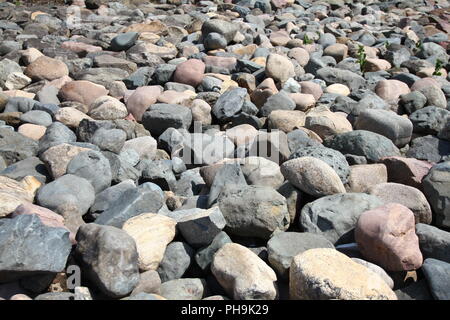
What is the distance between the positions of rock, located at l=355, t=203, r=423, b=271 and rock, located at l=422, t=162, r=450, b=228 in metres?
0.46

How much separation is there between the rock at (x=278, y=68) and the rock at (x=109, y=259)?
296cm

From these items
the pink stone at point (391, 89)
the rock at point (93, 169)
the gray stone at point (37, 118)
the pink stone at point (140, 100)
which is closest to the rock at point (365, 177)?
the rock at point (93, 169)

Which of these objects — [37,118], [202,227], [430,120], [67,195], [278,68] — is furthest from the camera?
[278,68]

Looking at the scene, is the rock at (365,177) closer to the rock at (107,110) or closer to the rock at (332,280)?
the rock at (332,280)

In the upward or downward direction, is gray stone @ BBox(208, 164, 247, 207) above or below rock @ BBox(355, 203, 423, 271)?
below

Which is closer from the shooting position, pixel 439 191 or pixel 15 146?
pixel 439 191

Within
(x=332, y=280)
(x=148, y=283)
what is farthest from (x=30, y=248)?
(x=332, y=280)

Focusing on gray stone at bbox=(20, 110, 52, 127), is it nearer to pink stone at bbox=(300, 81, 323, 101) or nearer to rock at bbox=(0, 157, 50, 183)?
rock at bbox=(0, 157, 50, 183)

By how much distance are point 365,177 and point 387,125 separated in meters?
0.87

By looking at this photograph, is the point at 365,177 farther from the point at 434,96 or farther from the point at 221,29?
the point at 221,29

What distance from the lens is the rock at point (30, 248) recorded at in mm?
1997

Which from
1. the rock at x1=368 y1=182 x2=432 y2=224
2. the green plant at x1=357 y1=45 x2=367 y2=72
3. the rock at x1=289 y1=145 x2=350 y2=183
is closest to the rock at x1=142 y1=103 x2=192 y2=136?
the rock at x1=289 y1=145 x2=350 y2=183

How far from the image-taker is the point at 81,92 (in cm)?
417

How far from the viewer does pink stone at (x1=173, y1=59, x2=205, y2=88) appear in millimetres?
4602
